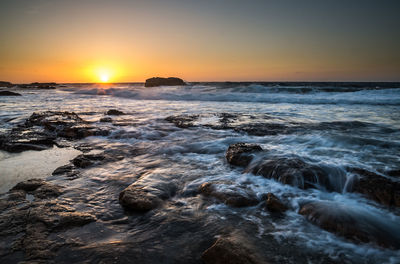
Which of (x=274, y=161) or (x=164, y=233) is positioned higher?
(x=274, y=161)

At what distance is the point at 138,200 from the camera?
2674mm

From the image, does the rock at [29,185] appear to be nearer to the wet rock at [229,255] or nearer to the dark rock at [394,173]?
the wet rock at [229,255]

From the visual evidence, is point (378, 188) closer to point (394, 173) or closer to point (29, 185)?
point (394, 173)

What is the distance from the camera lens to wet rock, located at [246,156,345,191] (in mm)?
3191

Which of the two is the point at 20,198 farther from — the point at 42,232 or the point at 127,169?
the point at 127,169

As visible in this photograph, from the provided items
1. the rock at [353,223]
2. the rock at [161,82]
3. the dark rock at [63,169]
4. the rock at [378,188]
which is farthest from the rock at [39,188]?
the rock at [161,82]

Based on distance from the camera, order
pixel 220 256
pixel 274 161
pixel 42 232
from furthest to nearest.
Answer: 1. pixel 274 161
2. pixel 42 232
3. pixel 220 256

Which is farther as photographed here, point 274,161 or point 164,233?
point 274,161

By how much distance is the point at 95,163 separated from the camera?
416cm

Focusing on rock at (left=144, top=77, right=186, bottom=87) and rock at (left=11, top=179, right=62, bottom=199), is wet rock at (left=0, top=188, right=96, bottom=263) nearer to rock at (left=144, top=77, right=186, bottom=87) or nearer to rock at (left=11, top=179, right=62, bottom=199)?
rock at (left=11, top=179, right=62, bottom=199)

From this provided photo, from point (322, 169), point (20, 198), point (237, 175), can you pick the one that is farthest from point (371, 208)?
point (20, 198)

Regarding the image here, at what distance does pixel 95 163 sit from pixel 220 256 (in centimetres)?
324

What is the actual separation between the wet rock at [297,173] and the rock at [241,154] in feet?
0.88

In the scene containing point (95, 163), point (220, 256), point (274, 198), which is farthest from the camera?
point (95, 163)
